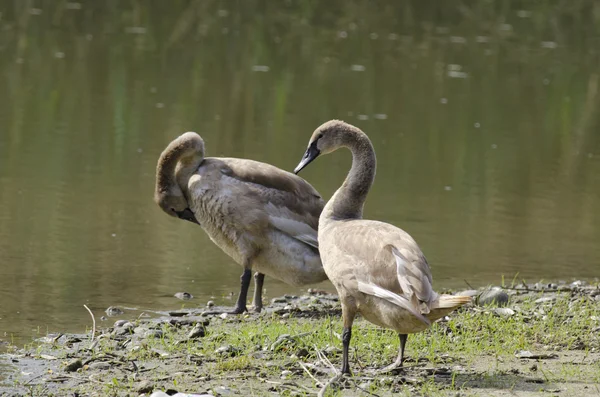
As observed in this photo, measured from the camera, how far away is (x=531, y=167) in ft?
51.5

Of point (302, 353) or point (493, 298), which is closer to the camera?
point (302, 353)

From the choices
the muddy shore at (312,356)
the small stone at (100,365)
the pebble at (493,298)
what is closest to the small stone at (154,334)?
the muddy shore at (312,356)

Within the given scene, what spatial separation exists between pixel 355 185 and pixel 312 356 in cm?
115

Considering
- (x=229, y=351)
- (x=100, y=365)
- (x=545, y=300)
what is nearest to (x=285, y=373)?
(x=229, y=351)

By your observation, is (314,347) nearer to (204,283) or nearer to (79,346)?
(79,346)

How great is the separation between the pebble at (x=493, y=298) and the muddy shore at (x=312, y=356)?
1 cm

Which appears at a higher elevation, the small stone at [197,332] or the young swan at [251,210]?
the young swan at [251,210]

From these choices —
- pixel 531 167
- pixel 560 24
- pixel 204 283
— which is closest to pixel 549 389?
pixel 204 283

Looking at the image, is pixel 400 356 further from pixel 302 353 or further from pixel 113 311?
pixel 113 311

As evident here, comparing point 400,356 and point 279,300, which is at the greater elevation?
point 400,356

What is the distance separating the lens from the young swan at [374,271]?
6.09 meters

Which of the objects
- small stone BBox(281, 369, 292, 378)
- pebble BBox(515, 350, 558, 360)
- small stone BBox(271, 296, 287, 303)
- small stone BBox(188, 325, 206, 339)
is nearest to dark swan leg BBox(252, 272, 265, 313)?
small stone BBox(271, 296, 287, 303)

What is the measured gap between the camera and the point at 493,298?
8719 mm

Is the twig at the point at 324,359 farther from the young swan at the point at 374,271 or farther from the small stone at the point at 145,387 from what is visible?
the small stone at the point at 145,387
